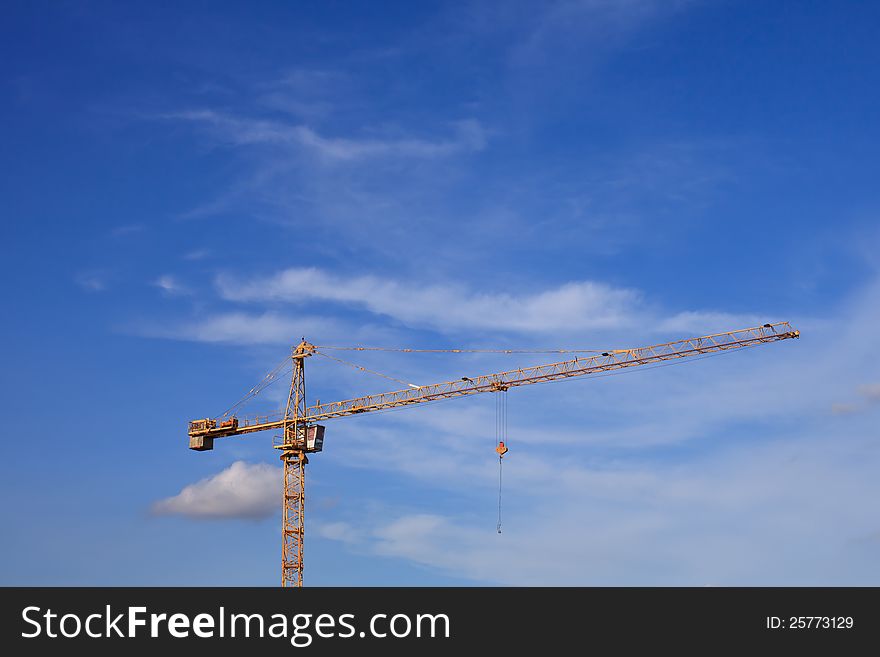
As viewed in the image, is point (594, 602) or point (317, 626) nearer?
point (317, 626)

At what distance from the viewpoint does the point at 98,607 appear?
89500mm

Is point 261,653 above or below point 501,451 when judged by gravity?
below

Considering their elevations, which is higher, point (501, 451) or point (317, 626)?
point (501, 451)

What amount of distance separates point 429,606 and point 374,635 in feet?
17.0

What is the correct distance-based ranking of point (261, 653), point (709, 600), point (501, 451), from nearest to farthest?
1. point (261, 653)
2. point (709, 600)
3. point (501, 451)

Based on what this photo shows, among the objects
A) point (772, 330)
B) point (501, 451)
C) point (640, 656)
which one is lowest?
point (640, 656)

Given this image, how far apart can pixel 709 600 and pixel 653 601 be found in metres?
4.84

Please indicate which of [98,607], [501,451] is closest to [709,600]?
[98,607]

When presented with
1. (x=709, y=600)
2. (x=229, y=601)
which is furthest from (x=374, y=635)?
(x=709, y=600)

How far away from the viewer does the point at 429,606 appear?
88.9 m

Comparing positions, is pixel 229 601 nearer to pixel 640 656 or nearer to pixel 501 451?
pixel 640 656

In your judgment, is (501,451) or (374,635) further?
(501,451)

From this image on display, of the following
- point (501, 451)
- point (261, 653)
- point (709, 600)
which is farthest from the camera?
point (501, 451)

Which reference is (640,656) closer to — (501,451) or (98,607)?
(98,607)
